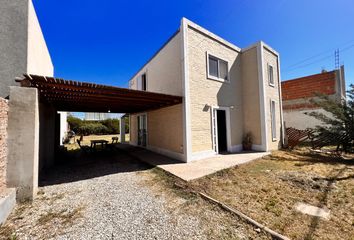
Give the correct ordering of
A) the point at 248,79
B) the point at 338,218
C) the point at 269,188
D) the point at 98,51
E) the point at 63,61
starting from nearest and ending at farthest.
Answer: the point at 338,218
the point at 269,188
the point at 248,79
the point at 98,51
the point at 63,61

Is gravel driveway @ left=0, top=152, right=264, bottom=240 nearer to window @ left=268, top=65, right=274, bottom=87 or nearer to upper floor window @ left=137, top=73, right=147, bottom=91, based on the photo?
upper floor window @ left=137, top=73, right=147, bottom=91

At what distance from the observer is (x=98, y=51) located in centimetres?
1337

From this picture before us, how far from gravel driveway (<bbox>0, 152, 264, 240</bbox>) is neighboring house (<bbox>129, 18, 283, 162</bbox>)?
372 centimetres

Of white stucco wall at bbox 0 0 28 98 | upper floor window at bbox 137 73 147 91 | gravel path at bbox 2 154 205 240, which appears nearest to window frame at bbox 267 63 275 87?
upper floor window at bbox 137 73 147 91

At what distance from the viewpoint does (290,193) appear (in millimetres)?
4578

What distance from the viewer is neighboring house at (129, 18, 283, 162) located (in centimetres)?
822

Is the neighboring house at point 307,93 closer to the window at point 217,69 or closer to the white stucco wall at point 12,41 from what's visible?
the window at point 217,69

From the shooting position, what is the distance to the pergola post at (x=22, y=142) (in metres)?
4.02

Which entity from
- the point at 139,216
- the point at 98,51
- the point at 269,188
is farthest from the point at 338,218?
the point at 98,51

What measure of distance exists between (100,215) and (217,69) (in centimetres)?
925

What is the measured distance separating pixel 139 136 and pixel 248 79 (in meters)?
9.41

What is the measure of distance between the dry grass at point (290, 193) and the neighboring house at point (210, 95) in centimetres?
269

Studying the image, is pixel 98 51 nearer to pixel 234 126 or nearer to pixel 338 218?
pixel 234 126

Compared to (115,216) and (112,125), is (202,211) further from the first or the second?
(112,125)
